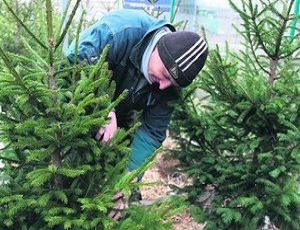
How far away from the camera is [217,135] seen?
132 inches

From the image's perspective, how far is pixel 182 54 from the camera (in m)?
2.49

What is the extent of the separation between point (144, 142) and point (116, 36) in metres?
0.74

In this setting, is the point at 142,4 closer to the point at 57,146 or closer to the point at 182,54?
the point at 182,54

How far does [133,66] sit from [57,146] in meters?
0.94

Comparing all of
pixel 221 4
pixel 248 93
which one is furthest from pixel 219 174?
pixel 221 4

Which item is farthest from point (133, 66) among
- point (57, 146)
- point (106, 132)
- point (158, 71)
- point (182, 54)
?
point (57, 146)

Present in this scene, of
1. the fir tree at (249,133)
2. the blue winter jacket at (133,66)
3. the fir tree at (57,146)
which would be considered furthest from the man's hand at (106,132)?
the fir tree at (249,133)

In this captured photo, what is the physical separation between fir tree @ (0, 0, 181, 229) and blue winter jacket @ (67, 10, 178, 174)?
0.35 m

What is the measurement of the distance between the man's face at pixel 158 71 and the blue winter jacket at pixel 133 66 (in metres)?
0.13

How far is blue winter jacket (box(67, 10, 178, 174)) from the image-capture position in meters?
2.60

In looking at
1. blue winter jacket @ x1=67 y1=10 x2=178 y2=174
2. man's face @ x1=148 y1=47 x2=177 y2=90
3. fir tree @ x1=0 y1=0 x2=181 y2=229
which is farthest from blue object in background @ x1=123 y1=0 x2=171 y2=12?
fir tree @ x1=0 y1=0 x2=181 y2=229

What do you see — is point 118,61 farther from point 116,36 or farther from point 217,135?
point 217,135

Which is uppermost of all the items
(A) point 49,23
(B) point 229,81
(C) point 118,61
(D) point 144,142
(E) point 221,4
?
(A) point 49,23

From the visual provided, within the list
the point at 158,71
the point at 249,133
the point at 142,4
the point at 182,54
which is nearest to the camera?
the point at 182,54
